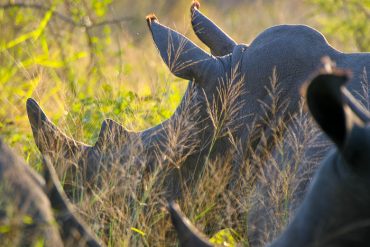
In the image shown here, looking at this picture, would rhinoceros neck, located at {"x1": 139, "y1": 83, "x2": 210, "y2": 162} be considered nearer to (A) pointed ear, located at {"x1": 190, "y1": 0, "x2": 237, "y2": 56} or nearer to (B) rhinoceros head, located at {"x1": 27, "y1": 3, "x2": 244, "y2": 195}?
(B) rhinoceros head, located at {"x1": 27, "y1": 3, "x2": 244, "y2": 195}

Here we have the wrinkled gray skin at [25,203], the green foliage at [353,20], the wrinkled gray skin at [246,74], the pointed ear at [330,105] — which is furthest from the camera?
the green foliage at [353,20]

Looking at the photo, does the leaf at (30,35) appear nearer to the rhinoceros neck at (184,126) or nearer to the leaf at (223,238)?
the rhinoceros neck at (184,126)

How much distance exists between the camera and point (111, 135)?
4.68 meters

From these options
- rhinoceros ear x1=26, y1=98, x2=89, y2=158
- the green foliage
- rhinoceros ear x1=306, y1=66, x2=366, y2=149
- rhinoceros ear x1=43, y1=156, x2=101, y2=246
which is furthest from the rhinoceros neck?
the green foliage

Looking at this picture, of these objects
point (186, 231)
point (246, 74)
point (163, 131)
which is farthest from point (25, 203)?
point (246, 74)

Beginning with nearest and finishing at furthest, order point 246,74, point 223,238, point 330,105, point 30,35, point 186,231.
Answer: point 330,105 < point 186,231 < point 246,74 < point 223,238 < point 30,35

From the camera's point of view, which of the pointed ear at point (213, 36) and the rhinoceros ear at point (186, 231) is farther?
the pointed ear at point (213, 36)

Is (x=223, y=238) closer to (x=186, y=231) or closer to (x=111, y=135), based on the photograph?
(x=111, y=135)

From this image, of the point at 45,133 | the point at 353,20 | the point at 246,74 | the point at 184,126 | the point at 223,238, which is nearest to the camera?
the point at 45,133

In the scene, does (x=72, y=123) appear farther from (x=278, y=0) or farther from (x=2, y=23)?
(x=278, y=0)

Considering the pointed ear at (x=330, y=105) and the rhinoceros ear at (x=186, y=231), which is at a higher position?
the pointed ear at (x=330, y=105)

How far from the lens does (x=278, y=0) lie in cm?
1978

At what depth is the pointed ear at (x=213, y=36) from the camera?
544 cm

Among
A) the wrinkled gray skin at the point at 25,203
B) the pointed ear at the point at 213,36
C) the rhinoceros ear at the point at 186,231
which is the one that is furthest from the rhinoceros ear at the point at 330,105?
the pointed ear at the point at 213,36
